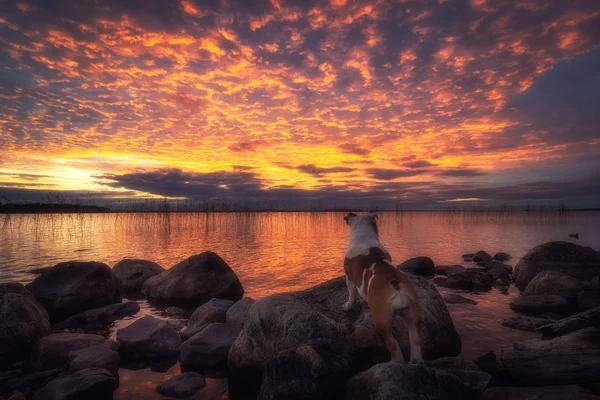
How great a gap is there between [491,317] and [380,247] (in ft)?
26.1

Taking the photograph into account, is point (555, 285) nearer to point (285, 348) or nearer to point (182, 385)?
point (285, 348)

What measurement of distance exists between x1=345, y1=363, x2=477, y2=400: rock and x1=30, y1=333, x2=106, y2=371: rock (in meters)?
7.55

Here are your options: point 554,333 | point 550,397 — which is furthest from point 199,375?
point 554,333

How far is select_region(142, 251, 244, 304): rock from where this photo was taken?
51.4 ft

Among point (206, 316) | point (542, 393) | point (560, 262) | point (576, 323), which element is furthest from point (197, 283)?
point (560, 262)

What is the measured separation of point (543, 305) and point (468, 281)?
5090 millimetres

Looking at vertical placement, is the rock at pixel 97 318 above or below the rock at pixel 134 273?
→ below

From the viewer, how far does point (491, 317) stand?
500 inches

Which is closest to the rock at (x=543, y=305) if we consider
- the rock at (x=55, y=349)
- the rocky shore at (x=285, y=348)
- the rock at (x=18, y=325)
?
the rocky shore at (x=285, y=348)

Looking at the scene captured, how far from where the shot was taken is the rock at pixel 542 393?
5.54 m

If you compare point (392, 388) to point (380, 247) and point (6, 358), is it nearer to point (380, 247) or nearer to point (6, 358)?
point (380, 247)

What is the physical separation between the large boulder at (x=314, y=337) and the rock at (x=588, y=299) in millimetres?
7496

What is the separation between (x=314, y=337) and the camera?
696 centimetres

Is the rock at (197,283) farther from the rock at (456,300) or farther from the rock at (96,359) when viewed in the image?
the rock at (456,300)
